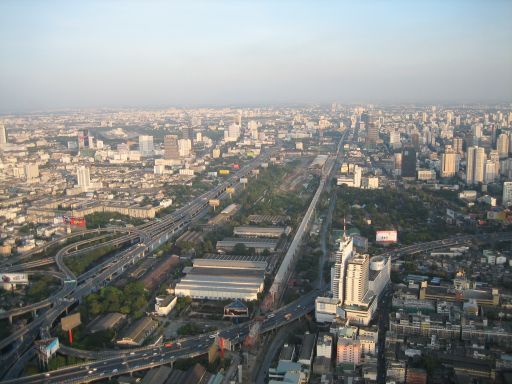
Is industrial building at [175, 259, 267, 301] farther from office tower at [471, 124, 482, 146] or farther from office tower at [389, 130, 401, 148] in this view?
office tower at [389, 130, 401, 148]

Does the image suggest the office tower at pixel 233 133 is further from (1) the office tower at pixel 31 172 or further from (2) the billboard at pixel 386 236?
(2) the billboard at pixel 386 236

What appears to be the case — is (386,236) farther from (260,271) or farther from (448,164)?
(448,164)

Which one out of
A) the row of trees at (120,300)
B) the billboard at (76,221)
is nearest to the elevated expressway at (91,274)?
the row of trees at (120,300)

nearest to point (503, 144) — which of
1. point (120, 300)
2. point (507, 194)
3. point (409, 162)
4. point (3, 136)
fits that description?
point (409, 162)

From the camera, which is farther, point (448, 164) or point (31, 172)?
point (448, 164)

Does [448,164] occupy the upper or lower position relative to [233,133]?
lower

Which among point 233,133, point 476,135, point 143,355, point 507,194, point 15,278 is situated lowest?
point 143,355
